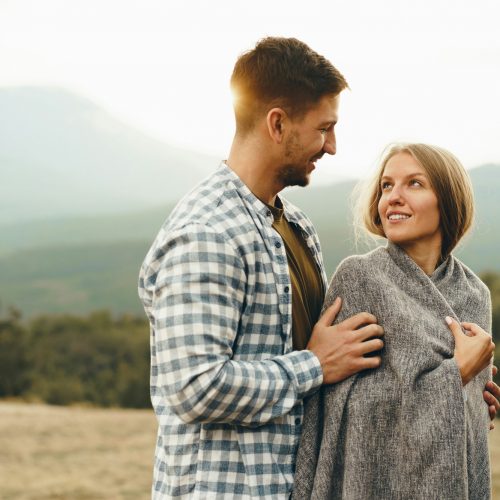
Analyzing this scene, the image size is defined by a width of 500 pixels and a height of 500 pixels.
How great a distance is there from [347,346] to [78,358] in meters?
21.7

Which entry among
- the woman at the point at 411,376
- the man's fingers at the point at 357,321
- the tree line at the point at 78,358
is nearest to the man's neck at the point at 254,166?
the woman at the point at 411,376

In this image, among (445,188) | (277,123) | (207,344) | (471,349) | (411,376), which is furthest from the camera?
(445,188)

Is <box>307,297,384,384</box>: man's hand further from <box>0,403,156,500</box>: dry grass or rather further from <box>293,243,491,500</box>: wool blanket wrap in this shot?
<box>0,403,156,500</box>: dry grass

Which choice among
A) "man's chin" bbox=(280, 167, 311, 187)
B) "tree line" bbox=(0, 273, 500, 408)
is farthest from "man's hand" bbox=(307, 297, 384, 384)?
"tree line" bbox=(0, 273, 500, 408)

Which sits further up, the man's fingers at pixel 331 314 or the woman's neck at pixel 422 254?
the woman's neck at pixel 422 254

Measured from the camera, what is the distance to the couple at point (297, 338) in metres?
2.10

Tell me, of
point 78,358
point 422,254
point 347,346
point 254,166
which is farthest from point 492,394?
point 78,358

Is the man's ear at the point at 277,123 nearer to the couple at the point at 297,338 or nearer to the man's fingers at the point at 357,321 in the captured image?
the couple at the point at 297,338

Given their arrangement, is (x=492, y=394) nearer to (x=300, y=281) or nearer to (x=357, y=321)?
(x=357, y=321)

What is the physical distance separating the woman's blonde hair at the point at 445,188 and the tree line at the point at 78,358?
14.8 meters

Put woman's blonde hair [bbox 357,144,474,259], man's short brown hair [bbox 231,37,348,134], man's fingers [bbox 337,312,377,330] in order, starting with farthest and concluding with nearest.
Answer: woman's blonde hair [bbox 357,144,474,259] < man's short brown hair [bbox 231,37,348,134] < man's fingers [bbox 337,312,377,330]

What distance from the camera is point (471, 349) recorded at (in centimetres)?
230

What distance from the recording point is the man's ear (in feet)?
7.85

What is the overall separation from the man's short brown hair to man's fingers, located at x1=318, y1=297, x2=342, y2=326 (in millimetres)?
558
